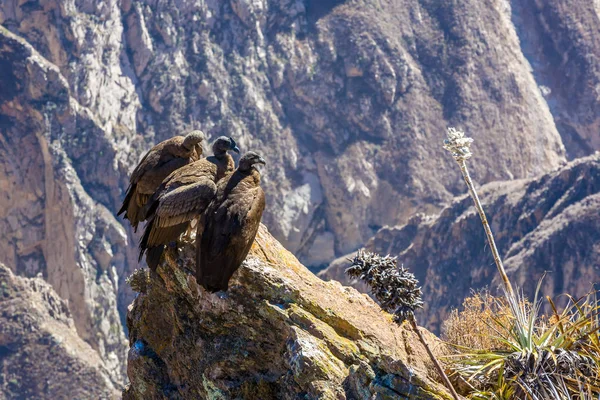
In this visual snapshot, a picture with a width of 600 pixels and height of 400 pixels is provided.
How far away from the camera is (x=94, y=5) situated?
12638 centimetres

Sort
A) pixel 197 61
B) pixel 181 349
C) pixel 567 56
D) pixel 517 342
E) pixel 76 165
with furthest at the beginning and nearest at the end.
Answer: pixel 567 56, pixel 197 61, pixel 76 165, pixel 181 349, pixel 517 342

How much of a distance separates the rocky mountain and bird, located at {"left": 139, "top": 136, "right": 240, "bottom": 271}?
93.7m

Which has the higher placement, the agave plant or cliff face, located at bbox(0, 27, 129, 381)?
the agave plant

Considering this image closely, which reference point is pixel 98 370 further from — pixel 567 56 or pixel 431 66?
pixel 567 56

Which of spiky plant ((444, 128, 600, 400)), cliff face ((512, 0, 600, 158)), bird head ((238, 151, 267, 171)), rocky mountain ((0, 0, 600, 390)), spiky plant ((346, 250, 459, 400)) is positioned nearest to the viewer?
spiky plant ((346, 250, 459, 400))

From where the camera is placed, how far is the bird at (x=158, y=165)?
22266mm

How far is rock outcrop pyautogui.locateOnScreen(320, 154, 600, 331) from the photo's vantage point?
99.1m

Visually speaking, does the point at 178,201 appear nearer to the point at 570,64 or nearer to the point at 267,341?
the point at 267,341

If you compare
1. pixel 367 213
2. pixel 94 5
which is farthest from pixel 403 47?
pixel 94 5

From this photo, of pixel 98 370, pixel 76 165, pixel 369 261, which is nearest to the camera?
pixel 369 261

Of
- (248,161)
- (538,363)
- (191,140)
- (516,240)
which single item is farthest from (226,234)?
(516,240)

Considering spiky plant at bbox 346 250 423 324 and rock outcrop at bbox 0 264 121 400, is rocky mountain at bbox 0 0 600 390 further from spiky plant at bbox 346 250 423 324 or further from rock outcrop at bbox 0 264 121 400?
spiky plant at bbox 346 250 423 324

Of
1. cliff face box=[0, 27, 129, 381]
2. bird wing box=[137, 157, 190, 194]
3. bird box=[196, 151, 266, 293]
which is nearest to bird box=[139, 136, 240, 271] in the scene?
bird box=[196, 151, 266, 293]

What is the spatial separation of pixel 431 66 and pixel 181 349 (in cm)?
12938
